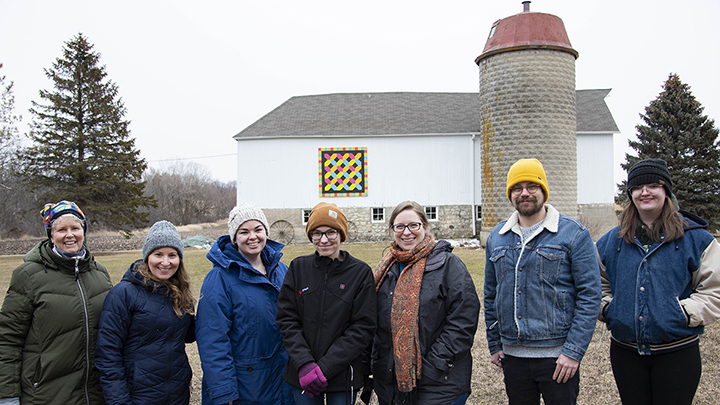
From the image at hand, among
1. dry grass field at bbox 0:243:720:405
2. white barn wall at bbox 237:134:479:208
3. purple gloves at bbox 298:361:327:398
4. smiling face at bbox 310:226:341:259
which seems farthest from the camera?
white barn wall at bbox 237:134:479:208

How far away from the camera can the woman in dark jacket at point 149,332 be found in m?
2.63

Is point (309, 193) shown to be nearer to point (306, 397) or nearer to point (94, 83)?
point (94, 83)

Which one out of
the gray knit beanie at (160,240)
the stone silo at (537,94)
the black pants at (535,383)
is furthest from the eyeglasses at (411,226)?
the stone silo at (537,94)

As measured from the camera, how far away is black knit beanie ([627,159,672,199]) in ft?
9.17

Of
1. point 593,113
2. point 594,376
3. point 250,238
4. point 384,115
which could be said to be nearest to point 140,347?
point 250,238

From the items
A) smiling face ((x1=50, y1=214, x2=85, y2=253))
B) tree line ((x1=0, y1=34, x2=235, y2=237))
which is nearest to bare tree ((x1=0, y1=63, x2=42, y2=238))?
tree line ((x1=0, y1=34, x2=235, y2=237))

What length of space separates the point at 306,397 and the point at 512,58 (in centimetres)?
1633

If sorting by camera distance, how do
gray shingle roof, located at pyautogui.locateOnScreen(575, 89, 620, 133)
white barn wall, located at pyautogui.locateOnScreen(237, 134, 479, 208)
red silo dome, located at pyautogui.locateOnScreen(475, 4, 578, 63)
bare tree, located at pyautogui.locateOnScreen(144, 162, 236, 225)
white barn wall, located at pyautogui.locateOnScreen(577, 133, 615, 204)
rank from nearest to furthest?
red silo dome, located at pyautogui.locateOnScreen(475, 4, 578, 63)
white barn wall, located at pyautogui.locateOnScreen(577, 133, 615, 204)
gray shingle roof, located at pyautogui.locateOnScreen(575, 89, 620, 133)
white barn wall, located at pyautogui.locateOnScreen(237, 134, 479, 208)
bare tree, located at pyautogui.locateOnScreen(144, 162, 236, 225)

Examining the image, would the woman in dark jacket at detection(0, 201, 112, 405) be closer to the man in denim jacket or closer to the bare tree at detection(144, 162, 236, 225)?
the man in denim jacket

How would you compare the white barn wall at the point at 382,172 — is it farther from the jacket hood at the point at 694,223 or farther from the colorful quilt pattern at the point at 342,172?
the jacket hood at the point at 694,223

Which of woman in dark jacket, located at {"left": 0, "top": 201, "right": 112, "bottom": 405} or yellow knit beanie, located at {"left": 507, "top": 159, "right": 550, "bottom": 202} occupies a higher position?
yellow knit beanie, located at {"left": 507, "top": 159, "right": 550, "bottom": 202}

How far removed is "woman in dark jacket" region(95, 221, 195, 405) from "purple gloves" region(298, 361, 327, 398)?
854 millimetres

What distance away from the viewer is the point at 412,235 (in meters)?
2.84

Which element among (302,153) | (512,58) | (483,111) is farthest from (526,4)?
(302,153)
